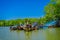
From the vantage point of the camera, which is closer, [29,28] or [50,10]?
[29,28]

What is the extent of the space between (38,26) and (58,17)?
115 centimetres

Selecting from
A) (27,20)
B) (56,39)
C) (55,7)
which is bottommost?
(56,39)

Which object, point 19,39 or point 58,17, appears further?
point 58,17

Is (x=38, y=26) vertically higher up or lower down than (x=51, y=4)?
lower down

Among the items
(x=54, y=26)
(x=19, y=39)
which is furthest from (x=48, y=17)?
(x=19, y=39)

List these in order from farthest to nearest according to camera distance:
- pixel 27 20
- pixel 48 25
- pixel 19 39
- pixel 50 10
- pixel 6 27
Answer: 1. pixel 50 10
2. pixel 6 27
3. pixel 48 25
4. pixel 27 20
5. pixel 19 39

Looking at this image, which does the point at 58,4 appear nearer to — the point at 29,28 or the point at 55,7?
the point at 55,7

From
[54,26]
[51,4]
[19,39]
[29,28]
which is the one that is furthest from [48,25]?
[19,39]

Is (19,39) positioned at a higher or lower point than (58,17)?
lower

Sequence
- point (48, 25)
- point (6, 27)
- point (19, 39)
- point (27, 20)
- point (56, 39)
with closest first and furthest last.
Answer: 1. point (56, 39)
2. point (19, 39)
3. point (27, 20)
4. point (48, 25)
5. point (6, 27)

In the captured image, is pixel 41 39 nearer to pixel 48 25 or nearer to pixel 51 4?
pixel 48 25

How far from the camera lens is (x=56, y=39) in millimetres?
3703

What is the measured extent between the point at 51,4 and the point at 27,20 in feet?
7.29

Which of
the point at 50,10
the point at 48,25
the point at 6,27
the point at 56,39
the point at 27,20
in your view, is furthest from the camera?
the point at 50,10
